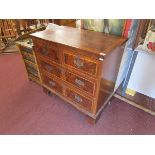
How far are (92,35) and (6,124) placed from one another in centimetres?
121

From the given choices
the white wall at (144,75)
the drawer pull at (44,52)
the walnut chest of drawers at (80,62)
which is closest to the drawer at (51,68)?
the walnut chest of drawers at (80,62)

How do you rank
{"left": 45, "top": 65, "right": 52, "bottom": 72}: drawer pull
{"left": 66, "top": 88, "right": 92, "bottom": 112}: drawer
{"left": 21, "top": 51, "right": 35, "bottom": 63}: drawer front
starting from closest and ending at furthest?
{"left": 66, "top": 88, "right": 92, "bottom": 112}: drawer
{"left": 45, "top": 65, "right": 52, "bottom": 72}: drawer pull
{"left": 21, "top": 51, "right": 35, "bottom": 63}: drawer front

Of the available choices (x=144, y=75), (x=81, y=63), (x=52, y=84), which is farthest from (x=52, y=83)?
(x=144, y=75)

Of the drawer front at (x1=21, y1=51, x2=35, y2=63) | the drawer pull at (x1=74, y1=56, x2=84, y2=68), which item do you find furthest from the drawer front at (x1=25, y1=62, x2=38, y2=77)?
the drawer pull at (x1=74, y1=56, x2=84, y2=68)

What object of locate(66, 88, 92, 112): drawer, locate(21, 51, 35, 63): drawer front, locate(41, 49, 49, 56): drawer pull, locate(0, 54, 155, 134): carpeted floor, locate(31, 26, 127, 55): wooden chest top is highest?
locate(31, 26, 127, 55): wooden chest top

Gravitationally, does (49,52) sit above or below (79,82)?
above

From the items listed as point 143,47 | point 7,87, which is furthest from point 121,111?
point 7,87

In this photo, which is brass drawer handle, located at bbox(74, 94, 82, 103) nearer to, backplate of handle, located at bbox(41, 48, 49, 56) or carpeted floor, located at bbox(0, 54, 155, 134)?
carpeted floor, located at bbox(0, 54, 155, 134)

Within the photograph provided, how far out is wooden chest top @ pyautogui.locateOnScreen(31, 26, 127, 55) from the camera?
100cm

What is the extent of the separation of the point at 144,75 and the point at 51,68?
A: 3.29ft

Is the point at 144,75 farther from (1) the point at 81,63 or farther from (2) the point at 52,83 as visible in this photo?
(2) the point at 52,83

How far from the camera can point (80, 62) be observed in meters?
1.08

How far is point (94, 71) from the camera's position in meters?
1.03
